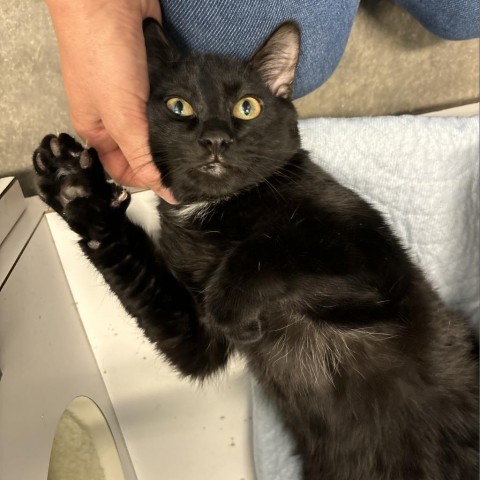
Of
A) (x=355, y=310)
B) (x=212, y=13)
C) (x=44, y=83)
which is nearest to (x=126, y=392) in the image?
(x=355, y=310)

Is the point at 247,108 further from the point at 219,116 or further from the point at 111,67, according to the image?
the point at 111,67

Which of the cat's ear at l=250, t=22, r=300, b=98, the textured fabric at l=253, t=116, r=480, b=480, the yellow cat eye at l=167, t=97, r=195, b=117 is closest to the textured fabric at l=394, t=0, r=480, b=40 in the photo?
the textured fabric at l=253, t=116, r=480, b=480

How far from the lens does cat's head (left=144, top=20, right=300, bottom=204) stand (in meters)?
0.89

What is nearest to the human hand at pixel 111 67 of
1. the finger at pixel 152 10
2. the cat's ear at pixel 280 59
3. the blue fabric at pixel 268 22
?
the finger at pixel 152 10

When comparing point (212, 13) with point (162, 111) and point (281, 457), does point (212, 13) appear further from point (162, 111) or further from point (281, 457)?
point (281, 457)

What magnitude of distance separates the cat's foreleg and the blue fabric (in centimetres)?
41

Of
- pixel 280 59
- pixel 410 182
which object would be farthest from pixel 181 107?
pixel 410 182

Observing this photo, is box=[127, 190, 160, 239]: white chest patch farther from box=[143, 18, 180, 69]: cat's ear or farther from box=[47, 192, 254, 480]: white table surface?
box=[143, 18, 180, 69]: cat's ear

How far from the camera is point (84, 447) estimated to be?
128cm

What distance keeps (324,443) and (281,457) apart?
31 centimetres

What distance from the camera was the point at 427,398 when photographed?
1.03m

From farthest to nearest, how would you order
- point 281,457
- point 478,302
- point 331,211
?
1. point 478,302
2. point 281,457
3. point 331,211

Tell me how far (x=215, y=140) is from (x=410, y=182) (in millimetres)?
832

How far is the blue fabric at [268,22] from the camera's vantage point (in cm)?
107
